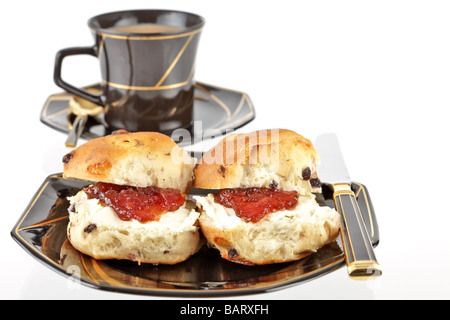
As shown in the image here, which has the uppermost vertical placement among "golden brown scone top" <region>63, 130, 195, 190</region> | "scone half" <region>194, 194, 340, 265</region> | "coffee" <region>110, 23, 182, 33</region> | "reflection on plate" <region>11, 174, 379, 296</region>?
"coffee" <region>110, 23, 182, 33</region>

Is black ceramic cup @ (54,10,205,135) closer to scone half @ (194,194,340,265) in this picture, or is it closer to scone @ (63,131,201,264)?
scone @ (63,131,201,264)

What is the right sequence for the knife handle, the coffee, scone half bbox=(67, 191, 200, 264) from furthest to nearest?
the coffee
scone half bbox=(67, 191, 200, 264)
the knife handle

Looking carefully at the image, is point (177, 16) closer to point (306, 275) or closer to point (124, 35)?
point (124, 35)

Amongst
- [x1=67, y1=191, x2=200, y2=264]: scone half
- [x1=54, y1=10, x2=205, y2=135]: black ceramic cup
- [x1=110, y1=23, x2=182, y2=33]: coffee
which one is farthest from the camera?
[x1=110, y1=23, x2=182, y2=33]: coffee

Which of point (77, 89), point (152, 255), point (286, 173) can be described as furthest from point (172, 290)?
point (77, 89)

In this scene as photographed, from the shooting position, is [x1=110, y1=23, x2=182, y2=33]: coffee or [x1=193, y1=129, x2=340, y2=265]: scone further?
[x1=110, y1=23, x2=182, y2=33]: coffee

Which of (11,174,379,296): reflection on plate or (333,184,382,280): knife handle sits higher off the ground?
(333,184,382,280): knife handle

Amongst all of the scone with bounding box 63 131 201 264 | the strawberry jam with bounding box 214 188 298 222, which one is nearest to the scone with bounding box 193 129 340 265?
the strawberry jam with bounding box 214 188 298 222

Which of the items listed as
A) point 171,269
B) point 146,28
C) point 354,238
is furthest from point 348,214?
point 146,28
